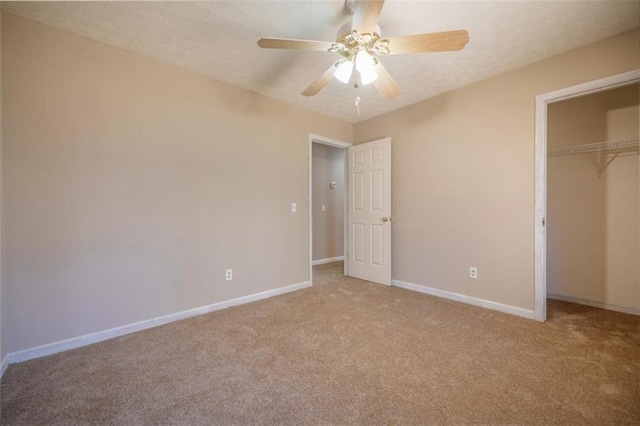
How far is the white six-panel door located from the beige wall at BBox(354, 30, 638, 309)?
0.14 metres

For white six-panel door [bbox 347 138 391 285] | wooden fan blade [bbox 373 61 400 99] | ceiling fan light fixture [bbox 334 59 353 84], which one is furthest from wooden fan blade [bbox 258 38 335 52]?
white six-panel door [bbox 347 138 391 285]

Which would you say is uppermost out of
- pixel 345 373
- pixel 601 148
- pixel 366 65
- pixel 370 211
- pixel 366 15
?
pixel 366 15

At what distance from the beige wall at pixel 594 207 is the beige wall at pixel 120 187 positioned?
138 inches

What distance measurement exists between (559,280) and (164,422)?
164 inches

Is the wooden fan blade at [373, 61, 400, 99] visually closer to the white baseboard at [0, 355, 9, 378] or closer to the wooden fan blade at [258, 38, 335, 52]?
the wooden fan blade at [258, 38, 335, 52]

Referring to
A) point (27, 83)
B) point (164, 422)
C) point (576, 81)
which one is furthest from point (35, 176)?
point (576, 81)

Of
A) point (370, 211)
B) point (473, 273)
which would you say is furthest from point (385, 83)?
point (473, 273)

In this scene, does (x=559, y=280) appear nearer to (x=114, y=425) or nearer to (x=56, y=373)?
(x=114, y=425)

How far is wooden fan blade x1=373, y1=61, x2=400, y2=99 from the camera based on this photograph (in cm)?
193

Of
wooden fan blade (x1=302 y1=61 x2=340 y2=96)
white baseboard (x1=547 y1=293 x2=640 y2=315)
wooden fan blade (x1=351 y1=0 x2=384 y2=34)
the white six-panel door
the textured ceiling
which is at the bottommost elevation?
white baseboard (x1=547 y1=293 x2=640 y2=315)

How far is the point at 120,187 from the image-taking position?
2.31 m

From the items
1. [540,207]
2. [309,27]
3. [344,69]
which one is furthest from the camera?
[540,207]

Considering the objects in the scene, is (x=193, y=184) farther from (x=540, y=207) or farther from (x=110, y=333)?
(x=540, y=207)

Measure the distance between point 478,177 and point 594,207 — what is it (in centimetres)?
137
